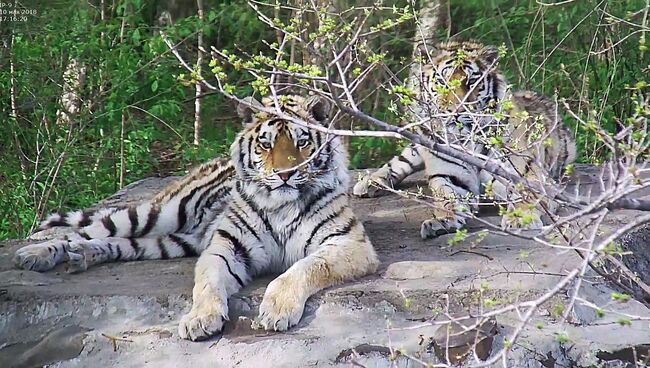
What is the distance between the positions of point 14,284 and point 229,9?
4.48 m

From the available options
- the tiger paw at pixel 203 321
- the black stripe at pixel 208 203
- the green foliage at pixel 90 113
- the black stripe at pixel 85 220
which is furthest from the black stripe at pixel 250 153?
the green foliage at pixel 90 113

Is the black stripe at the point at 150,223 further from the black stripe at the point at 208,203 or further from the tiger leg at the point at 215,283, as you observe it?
the tiger leg at the point at 215,283

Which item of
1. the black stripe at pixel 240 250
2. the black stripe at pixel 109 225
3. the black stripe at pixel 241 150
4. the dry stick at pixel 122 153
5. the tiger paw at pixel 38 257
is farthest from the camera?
the dry stick at pixel 122 153

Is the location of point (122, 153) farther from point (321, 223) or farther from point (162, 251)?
point (321, 223)

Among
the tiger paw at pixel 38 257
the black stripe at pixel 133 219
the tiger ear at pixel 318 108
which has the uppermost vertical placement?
the tiger ear at pixel 318 108

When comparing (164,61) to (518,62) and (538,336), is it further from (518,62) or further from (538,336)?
(538,336)

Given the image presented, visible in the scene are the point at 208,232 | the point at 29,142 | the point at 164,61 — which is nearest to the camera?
the point at 208,232

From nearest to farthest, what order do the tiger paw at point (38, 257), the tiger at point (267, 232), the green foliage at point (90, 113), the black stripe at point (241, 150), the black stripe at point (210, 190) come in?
the tiger at point (267, 232) → the tiger paw at point (38, 257) → the black stripe at point (241, 150) → the black stripe at point (210, 190) → the green foliage at point (90, 113)

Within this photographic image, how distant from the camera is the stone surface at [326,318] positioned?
11.8 ft

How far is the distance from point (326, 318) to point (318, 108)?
3.72ft

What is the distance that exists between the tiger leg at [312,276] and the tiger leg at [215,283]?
0.57 feet

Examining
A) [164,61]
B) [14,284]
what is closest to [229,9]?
[164,61]

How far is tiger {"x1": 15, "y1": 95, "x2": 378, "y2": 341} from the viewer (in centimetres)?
407

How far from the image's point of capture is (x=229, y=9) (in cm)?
830
